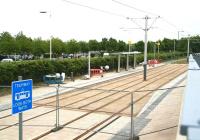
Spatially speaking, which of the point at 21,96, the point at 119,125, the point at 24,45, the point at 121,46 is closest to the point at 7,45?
the point at 24,45

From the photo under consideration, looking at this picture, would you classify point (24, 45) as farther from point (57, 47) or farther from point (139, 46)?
point (139, 46)

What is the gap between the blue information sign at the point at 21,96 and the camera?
21.4ft

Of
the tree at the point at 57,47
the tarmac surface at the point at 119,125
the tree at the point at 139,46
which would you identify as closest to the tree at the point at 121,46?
the tree at the point at 139,46

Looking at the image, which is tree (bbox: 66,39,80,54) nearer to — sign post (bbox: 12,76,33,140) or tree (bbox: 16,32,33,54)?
tree (bbox: 16,32,33,54)

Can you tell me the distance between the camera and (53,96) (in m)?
24.3

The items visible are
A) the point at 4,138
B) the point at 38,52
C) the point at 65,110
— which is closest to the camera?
the point at 4,138

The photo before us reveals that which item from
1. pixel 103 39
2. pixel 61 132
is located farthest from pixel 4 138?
pixel 103 39

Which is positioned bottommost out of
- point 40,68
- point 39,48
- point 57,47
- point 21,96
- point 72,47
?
point 40,68

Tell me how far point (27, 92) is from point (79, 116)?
409 inches

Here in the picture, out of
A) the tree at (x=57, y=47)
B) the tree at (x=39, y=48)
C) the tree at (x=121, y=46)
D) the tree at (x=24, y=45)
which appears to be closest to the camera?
the tree at (x=24, y=45)

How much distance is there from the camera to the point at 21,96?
6711mm

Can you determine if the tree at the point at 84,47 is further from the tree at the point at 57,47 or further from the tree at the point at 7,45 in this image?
the tree at the point at 7,45

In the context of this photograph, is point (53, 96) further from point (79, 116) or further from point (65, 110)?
point (79, 116)

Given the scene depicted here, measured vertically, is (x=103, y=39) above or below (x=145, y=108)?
above
